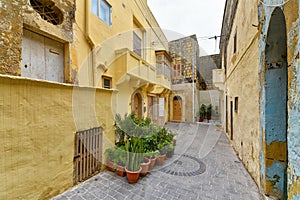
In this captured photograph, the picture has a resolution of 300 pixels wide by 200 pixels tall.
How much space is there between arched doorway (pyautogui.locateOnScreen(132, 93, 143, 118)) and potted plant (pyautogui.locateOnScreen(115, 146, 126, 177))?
4.59m

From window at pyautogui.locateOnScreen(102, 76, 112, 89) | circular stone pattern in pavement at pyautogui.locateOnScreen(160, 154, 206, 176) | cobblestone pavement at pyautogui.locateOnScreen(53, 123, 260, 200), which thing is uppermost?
window at pyautogui.locateOnScreen(102, 76, 112, 89)

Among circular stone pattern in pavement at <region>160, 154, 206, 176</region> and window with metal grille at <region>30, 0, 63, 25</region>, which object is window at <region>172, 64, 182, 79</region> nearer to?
circular stone pattern in pavement at <region>160, 154, 206, 176</region>

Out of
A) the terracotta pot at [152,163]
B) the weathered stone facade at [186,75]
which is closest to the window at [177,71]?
the weathered stone facade at [186,75]

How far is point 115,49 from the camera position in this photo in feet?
21.0

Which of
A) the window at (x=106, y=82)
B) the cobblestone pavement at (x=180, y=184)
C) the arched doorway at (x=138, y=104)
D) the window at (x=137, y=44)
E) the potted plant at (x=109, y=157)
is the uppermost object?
the window at (x=137, y=44)

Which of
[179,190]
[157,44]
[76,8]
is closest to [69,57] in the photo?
[76,8]

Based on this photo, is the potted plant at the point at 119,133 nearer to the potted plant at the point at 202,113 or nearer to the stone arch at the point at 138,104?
the stone arch at the point at 138,104

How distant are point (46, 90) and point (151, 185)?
2.99 meters

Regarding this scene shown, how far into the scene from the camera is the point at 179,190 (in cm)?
305

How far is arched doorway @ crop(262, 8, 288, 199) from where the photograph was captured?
229 centimetres

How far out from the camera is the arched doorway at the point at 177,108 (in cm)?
1450

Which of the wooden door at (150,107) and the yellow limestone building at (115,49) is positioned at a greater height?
the yellow limestone building at (115,49)

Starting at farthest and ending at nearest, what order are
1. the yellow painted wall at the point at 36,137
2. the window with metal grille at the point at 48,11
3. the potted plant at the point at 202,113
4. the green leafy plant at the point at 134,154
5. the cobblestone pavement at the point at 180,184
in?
1. the potted plant at the point at 202,113
2. the window with metal grille at the point at 48,11
3. the green leafy plant at the point at 134,154
4. the cobblestone pavement at the point at 180,184
5. the yellow painted wall at the point at 36,137

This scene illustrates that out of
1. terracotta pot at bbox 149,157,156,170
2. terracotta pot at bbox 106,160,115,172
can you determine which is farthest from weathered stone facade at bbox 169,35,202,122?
terracotta pot at bbox 106,160,115,172
